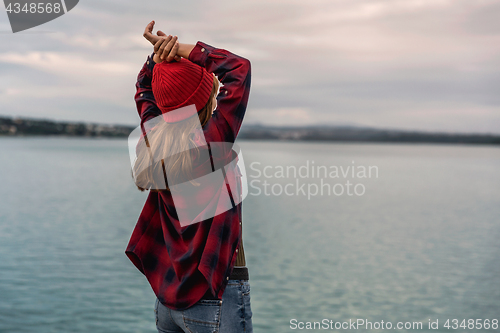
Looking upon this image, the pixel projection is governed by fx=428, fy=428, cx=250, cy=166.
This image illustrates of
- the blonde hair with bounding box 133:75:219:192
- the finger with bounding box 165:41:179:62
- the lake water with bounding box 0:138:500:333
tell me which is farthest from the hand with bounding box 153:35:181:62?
the lake water with bounding box 0:138:500:333

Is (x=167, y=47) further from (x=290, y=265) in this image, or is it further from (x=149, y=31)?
(x=290, y=265)

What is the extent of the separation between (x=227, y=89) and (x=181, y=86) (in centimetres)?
19

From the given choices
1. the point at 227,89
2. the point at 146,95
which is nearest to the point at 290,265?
the point at 146,95

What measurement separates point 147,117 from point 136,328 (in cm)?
622

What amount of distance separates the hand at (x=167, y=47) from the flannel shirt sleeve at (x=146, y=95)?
0.99 feet

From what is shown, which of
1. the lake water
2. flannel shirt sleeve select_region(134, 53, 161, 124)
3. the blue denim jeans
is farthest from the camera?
the lake water

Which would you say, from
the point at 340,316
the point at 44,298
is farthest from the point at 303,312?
the point at 44,298

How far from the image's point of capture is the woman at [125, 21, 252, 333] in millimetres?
1755

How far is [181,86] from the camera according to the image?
1.78 metres

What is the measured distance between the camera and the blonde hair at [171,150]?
1.76 meters

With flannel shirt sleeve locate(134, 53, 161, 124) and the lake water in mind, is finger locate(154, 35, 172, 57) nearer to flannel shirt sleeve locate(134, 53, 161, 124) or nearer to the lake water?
flannel shirt sleeve locate(134, 53, 161, 124)

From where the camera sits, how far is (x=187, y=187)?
6.04 feet

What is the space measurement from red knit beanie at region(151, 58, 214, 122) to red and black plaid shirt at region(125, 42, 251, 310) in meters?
0.05

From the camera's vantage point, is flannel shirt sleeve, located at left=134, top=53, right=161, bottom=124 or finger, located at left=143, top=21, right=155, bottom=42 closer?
finger, located at left=143, top=21, right=155, bottom=42
